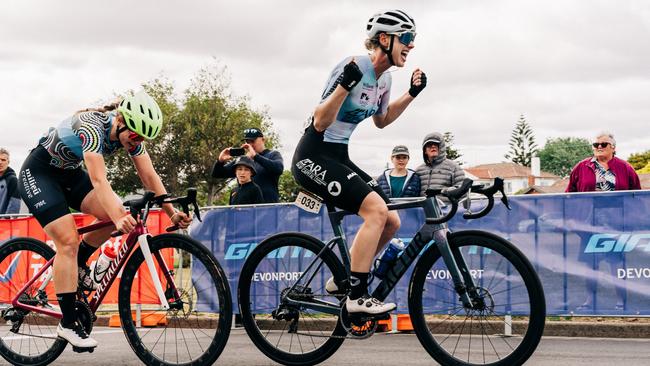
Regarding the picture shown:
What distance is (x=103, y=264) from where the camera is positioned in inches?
260

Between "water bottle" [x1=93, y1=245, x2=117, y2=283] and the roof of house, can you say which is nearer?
"water bottle" [x1=93, y1=245, x2=117, y2=283]

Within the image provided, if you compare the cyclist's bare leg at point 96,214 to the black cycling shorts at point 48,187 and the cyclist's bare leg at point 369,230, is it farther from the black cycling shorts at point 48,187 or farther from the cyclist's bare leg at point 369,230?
the cyclist's bare leg at point 369,230

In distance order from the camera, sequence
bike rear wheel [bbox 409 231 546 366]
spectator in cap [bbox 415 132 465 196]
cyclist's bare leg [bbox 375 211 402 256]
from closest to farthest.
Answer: bike rear wheel [bbox 409 231 546 366], cyclist's bare leg [bbox 375 211 402 256], spectator in cap [bbox 415 132 465 196]

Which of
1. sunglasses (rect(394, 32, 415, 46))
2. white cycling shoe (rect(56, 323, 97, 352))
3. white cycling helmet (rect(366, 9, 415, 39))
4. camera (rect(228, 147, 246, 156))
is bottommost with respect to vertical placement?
white cycling shoe (rect(56, 323, 97, 352))

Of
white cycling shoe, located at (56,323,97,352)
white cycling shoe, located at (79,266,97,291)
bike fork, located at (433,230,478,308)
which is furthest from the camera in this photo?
white cycling shoe, located at (79,266,97,291)

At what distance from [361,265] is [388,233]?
1.22ft

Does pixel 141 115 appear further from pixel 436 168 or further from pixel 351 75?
pixel 436 168

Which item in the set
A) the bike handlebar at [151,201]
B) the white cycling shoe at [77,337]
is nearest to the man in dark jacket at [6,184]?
the white cycling shoe at [77,337]

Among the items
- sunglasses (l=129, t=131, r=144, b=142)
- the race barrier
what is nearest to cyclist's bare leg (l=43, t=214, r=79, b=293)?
sunglasses (l=129, t=131, r=144, b=142)

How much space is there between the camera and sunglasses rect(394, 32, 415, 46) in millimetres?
6016

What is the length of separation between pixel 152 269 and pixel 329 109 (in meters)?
1.62

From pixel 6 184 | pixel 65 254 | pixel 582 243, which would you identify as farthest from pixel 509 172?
pixel 65 254

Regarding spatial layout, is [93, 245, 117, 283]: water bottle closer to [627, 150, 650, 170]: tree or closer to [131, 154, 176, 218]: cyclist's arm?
[131, 154, 176, 218]: cyclist's arm

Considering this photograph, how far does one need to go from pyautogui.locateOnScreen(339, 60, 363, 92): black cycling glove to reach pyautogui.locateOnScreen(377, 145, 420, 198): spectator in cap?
16.7 feet
